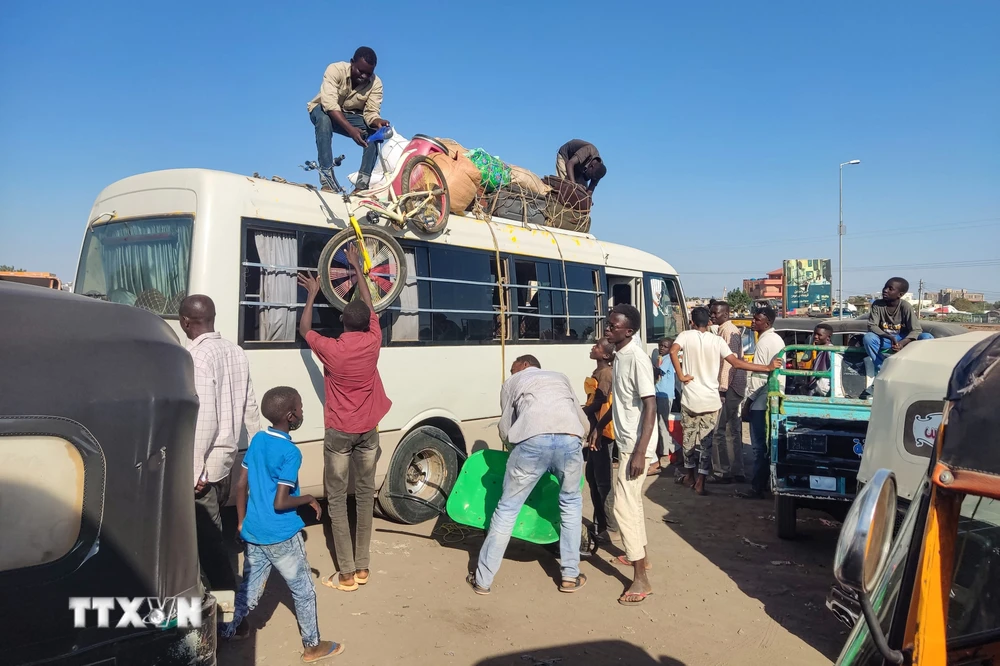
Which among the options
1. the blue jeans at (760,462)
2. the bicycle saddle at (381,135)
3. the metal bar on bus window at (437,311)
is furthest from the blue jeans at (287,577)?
the blue jeans at (760,462)

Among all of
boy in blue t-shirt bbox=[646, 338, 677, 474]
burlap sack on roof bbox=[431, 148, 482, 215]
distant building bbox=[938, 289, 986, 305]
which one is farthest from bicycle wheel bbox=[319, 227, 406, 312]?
distant building bbox=[938, 289, 986, 305]

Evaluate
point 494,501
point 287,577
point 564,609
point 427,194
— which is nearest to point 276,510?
point 287,577

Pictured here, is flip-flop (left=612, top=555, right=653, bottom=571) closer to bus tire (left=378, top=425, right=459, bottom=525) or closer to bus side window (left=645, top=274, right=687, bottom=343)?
bus tire (left=378, top=425, right=459, bottom=525)

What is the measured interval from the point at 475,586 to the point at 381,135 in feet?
14.3

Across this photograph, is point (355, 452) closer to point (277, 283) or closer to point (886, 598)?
point (277, 283)

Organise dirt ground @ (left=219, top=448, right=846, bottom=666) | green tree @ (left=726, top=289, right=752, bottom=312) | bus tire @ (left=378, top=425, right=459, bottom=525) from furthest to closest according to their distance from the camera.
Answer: green tree @ (left=726, top=289, right=752, bottom=312), bus tire @ (left=378, top=425, right=459, bottom=525), dirt ground @ (left=219, top=448, right=846, bottom=666)

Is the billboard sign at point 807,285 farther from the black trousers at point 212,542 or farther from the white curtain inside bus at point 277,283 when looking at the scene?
the black trousers at point 212,542

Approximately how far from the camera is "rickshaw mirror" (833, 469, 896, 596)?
1657 millimetres

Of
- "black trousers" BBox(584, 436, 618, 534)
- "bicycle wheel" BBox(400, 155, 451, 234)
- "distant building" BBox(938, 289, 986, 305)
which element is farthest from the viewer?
"distant building" BBox(938, 289, 986, 305)

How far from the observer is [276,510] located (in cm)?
368

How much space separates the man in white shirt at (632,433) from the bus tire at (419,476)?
6.84 ft

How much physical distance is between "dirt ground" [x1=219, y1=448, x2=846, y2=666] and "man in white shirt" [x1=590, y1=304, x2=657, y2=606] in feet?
1.11

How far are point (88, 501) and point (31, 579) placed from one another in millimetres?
232

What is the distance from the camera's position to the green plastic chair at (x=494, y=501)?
18.3ft
